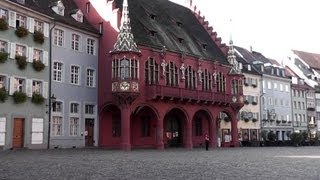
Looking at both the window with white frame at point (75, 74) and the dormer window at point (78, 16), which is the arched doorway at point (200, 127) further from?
the dormer window at point (78, 16)

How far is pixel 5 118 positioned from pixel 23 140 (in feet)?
9.24

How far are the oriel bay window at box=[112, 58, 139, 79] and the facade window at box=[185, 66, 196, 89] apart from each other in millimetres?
10376

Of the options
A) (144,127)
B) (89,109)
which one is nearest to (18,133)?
(89,109)

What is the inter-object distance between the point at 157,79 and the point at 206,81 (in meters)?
9.76

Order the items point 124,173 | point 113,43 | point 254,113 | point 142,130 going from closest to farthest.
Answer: point 124,173 < point 113,43 < point 142,130 < point 254,113

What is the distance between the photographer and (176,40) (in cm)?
5522

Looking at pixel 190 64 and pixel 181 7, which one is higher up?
pixel 181 7

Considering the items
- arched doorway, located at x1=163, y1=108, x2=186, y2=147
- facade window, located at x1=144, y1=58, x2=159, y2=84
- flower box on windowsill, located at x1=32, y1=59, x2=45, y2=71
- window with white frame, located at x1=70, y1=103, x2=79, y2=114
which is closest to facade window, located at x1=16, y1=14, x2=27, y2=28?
flower box on windowsill, located at x1=32, y1=59, x2=45, y2=71

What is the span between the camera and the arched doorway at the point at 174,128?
177ft

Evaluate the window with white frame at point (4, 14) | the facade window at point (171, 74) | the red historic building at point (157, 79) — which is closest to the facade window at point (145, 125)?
the red historic building at point (157, 79)

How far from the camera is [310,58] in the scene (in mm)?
104250

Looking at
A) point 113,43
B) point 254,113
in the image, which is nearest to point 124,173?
point 113,43

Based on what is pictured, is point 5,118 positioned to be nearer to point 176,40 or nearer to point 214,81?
point 176,40

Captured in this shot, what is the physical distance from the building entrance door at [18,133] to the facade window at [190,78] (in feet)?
68.7
